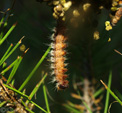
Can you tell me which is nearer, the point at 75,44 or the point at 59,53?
the point at 59,53

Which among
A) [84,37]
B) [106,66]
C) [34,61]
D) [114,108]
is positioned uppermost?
[84,37]

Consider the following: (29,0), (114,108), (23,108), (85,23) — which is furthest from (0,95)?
(114,108)

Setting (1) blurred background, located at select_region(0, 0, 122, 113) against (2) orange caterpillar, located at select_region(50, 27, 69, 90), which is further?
(1) blurred background, located at select_region(0, 0, 122, 113)

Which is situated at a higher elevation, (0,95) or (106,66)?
(0,95)

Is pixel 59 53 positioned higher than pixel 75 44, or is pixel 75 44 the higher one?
pixel 59 53

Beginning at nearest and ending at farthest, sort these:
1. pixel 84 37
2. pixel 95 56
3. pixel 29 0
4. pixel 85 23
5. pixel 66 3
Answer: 1. pixel 66 3
2. pixel 85 23
3. pixel 84 37
4. pixel 95 56
5. pixel 29 0

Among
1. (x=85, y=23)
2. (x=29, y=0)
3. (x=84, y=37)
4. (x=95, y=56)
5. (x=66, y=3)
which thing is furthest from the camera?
(x=29, y=0)

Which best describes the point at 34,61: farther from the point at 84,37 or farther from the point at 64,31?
the point at 64,31

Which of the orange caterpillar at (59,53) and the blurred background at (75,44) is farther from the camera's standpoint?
the blurred background at (75,44)

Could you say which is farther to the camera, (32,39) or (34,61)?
(34,61)
